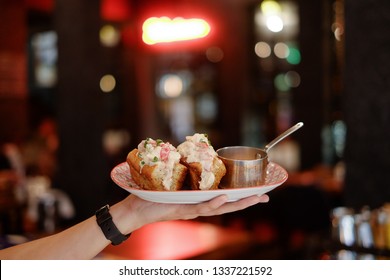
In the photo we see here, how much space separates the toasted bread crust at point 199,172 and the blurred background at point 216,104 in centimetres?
120

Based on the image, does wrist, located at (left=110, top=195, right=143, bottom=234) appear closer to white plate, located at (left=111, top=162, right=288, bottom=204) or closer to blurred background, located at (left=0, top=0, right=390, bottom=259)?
white plate, located at (left=111, top=162, right=288, bottom=204)

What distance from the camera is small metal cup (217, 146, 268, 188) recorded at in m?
1.08

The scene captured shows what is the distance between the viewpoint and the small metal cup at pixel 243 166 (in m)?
1.08

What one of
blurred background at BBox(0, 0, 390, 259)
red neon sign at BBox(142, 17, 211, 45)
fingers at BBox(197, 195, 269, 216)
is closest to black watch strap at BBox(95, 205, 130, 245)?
fingers at BBox(197, 195, 269, 216)

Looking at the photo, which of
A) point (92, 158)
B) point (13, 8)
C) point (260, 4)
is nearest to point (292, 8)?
point (260, 4)

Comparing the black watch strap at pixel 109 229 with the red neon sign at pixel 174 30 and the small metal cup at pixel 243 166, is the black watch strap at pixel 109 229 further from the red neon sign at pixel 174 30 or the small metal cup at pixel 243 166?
the red neon sign at pixel 174 30

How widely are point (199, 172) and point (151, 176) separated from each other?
11 cm

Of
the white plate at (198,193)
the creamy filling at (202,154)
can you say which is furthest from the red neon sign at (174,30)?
the white plate at (198,193)

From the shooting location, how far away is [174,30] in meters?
5.54

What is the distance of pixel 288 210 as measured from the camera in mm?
4469

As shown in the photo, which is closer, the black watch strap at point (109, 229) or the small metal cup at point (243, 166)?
the small metal cup at point (243, 166)

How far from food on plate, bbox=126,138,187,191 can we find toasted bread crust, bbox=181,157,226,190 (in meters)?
0.02

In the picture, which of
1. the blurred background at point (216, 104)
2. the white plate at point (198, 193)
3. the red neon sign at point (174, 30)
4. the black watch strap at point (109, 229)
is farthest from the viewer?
the red neon sign at point (174, 30)

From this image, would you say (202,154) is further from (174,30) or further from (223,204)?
(174,30)
